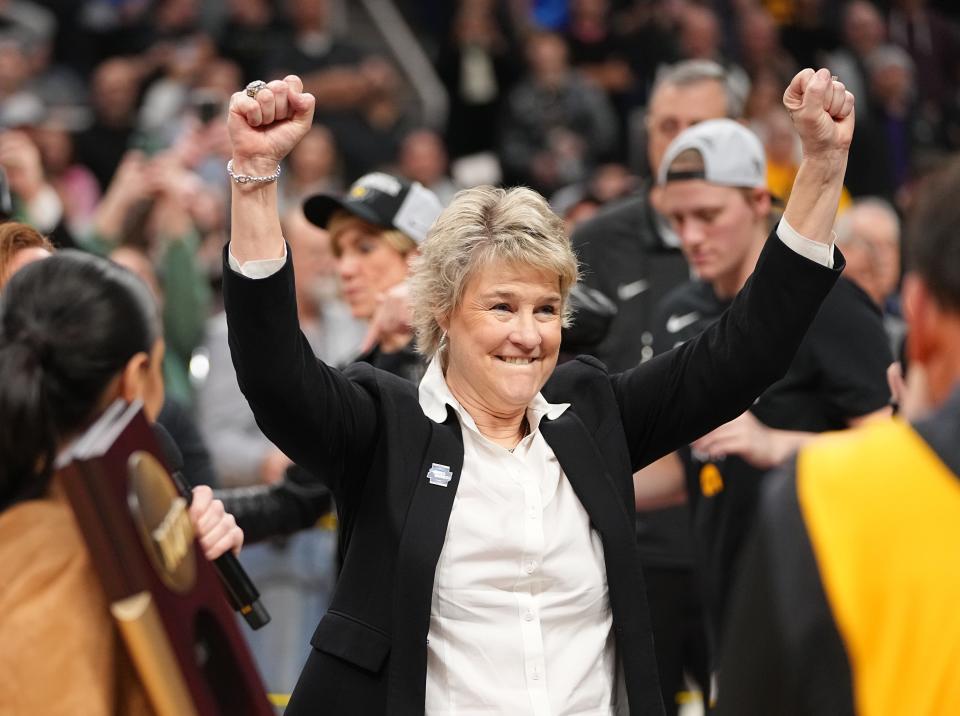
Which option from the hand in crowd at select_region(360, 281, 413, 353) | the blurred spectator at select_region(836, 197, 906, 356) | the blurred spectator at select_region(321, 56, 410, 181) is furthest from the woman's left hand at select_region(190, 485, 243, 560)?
the blurred spectator at select_region(321, 56, 410, 181)

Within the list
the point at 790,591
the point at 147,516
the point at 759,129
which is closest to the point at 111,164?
the point at 759,129

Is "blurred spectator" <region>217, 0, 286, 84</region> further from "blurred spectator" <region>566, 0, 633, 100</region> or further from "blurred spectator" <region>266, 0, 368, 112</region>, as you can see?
"blurred spectator" <region>566, 0, 633, 100</region>

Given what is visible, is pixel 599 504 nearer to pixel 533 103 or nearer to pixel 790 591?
pixel 790 591

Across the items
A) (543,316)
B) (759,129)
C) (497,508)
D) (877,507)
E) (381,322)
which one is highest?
(877,507)

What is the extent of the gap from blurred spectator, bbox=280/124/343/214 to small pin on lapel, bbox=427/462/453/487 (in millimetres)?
7183

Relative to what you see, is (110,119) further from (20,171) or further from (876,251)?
(876,251)

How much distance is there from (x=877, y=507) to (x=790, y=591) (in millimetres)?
145

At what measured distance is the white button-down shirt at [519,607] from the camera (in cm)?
287

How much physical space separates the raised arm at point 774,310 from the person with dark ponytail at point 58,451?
119cm

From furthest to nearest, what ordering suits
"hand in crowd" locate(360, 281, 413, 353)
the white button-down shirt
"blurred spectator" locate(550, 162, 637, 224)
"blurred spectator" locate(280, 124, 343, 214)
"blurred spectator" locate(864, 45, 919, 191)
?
"blurred spectator" locate(864, 45, 919, 191) < "blurred spectator" locate(280, 124, 343, 214) < "blurred spectator" locate(550, 162, 637, 224) < "hand in crowd" locate(360, 281, 413, 353) < the white button-down shirt

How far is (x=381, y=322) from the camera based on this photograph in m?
4.38

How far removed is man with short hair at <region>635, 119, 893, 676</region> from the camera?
4.33m

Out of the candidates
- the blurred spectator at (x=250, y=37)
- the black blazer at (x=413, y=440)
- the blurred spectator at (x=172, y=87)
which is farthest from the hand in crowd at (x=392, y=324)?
the blurred spectator at (x=250, y=37)

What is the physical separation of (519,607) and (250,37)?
9120mm
